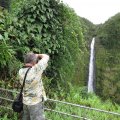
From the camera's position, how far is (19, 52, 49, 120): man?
7.16m

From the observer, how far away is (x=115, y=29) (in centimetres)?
2884

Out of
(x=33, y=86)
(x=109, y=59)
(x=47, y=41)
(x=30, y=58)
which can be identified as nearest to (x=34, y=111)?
(x=33, y=86)

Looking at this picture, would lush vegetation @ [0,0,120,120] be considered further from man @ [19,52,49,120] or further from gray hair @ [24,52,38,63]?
gray hair @ [24,52,38,63]

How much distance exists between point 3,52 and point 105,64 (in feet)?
58.7

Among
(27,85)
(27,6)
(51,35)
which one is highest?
(27,6)

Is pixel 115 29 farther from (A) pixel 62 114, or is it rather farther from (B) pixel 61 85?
(A) pixel 62 114

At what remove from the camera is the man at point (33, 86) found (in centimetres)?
716

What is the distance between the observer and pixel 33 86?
23.6ft

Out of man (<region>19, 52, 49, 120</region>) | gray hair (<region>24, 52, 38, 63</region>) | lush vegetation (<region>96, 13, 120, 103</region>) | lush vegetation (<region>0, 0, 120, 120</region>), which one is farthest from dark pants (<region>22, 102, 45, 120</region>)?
lush vegetation (<region>96, 13, 120, 103</region>)

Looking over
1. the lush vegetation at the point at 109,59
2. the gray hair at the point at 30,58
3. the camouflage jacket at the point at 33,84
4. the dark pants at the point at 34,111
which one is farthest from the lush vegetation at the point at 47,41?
the lush vegetation at the point at 109,59

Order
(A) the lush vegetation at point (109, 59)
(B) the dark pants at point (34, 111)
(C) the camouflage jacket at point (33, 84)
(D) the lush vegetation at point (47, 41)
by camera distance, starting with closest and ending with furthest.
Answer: (C) the camouflage jacket at point (33, 84) → (B) the dark pants at point (34, 111) → (D) the lush vegetation at point (47, 41) → (A) the lush vegetation at point (109, 59)

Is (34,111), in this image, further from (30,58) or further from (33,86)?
(30,58)

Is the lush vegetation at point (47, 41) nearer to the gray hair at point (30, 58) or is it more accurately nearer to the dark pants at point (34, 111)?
the dark pants at point (34, 111)

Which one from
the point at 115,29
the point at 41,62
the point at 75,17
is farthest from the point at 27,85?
the point at 115,29
